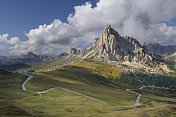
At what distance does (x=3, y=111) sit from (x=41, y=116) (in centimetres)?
1503

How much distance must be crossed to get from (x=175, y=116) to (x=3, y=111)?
66.6 meters

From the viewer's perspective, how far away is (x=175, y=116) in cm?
5819

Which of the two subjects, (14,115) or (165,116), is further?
(165,116)

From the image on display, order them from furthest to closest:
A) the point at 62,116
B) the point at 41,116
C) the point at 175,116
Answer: the point at 175,116
the point at 62,116
the point at 41,116

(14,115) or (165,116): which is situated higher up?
(14,115)

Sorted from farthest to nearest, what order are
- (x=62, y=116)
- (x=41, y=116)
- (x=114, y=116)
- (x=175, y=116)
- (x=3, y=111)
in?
1. (x=175, y=116)
2. (x=114, y=116)
3. (x=62, y=116)
4. (x=41, y=116)
5. (x=3, y=111)

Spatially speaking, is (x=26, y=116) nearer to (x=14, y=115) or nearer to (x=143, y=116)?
(x=14, y=115)

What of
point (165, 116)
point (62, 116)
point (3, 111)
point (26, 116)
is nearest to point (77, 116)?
point (62, 116)

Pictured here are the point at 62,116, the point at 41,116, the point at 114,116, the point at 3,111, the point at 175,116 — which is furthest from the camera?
the point at 175,116

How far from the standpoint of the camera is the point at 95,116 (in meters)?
52.9

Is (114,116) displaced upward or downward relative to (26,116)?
downward

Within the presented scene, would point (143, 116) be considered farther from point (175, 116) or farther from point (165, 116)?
point (175, 116)

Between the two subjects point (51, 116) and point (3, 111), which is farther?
point (51, 116)

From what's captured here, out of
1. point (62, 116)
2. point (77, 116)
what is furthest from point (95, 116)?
point (62, 116)
